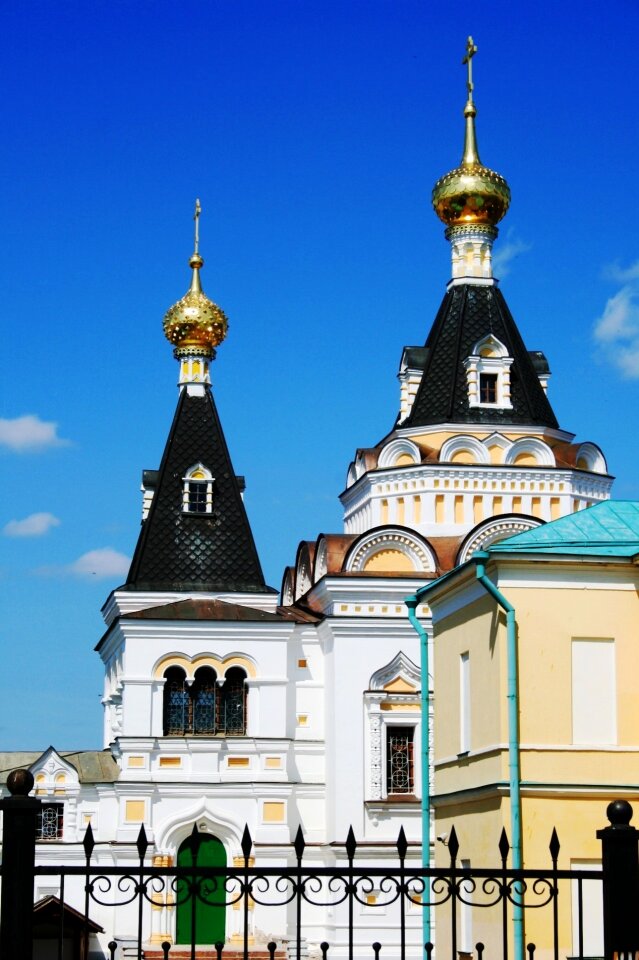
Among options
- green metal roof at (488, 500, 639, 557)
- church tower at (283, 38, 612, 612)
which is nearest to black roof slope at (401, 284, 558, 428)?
church tower at (283, 38, 612, 612)

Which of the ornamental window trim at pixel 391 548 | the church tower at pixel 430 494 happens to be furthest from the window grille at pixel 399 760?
the ornamental window trim at pixel 391 548

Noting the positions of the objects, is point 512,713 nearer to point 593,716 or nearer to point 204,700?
point 593,716

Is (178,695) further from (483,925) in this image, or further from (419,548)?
(483,925)

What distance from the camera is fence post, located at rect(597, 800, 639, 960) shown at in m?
5.14

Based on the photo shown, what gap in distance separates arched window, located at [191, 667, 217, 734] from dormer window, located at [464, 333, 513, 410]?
5722 millimetres

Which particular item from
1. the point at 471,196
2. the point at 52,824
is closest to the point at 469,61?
the point at 471,196

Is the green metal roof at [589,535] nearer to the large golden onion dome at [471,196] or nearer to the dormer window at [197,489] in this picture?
the dormer window at [197,489]

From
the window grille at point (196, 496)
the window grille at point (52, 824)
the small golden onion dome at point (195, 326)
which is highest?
the small golden onion dome at point (195, 326)

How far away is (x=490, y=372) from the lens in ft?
74.1

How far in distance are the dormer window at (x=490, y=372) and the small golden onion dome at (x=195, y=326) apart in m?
3.93

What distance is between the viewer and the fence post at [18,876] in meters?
4.86

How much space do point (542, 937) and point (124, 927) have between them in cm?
985

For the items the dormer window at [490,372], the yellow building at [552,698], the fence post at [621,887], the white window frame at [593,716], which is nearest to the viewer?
the fence post at [621,887]

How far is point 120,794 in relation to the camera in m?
20.3
